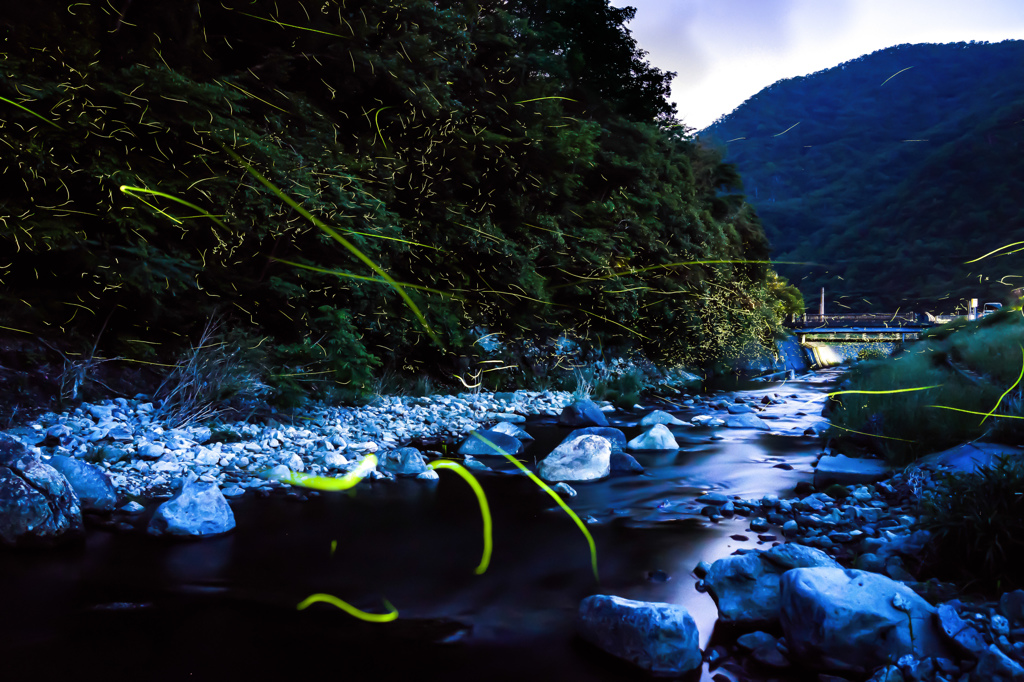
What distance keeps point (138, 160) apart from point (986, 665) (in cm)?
735

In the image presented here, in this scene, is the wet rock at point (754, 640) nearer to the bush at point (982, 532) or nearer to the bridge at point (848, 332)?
the bush at point (982, 532)

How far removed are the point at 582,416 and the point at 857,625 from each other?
721cm

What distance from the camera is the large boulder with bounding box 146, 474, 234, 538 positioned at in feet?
13.4

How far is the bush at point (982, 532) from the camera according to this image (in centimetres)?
288

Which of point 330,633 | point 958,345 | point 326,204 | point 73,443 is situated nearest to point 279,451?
point 73,443

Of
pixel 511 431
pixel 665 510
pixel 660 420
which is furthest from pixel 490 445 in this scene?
pixel 660 420

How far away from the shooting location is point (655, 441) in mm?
7934

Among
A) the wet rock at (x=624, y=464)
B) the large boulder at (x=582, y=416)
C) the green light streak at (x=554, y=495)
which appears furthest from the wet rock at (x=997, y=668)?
the large boulder at (x=582, y=416)

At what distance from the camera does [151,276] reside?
19.9 ft

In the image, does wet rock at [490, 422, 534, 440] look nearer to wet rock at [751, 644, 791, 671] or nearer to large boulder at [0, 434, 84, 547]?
large boulder at [0, 434, 84, 547]

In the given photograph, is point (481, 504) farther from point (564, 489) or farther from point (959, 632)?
point (959, 632)

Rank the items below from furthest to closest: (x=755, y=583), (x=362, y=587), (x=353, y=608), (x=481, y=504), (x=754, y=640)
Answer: (x=481, y=504) < (x=362, y=587) < (x=353, y=608) < (x=755, y=583) < (x=754, y=640)

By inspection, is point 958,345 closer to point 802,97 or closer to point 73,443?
point 73,443

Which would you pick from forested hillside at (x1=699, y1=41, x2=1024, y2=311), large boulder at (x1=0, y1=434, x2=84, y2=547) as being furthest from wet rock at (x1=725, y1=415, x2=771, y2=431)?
forested hillside at (x1=699, y1=41, x2=1024, y2=311)
